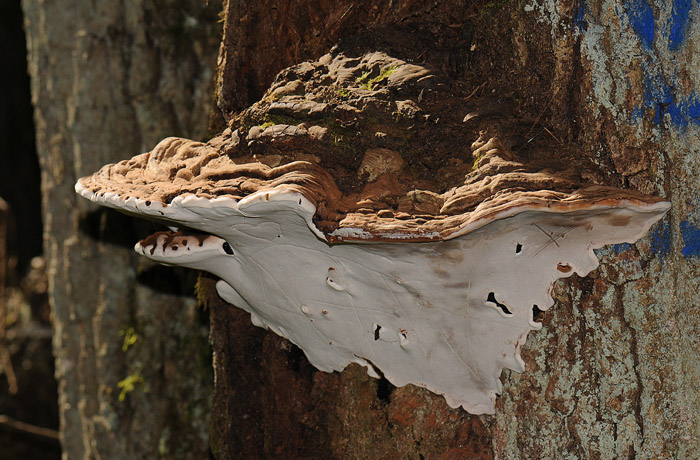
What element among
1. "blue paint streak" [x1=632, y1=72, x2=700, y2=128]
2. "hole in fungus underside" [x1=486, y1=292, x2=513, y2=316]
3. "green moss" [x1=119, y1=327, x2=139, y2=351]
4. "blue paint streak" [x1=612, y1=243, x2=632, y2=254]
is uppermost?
"blue paint streak" [x1=632, y1=72, x2=700, y2=128]

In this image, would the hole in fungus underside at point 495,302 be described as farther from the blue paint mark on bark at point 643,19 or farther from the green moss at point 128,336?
the green moss at point 128,336

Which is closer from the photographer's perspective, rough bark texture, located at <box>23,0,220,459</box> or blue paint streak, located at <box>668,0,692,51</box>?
blue paint streak, located at <box>668,0,692,51</box>

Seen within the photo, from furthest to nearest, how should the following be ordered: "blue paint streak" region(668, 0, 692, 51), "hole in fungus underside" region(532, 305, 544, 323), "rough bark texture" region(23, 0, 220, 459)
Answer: "rough bark texture" region(23, 0, 220, 459), "hole in fungus underside" region(532, 305, 544, 323), "blue paint streak" region(668, 0, 692, 51)

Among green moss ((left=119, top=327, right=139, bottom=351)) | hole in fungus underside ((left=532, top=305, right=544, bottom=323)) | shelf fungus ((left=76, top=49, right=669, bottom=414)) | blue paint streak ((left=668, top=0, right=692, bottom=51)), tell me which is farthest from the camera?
green moss ((left=119, top=327, right=139, bottom=351))

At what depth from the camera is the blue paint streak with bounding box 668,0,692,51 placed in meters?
1.50

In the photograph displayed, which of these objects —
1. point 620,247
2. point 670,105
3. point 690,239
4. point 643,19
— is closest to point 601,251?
point 620,247

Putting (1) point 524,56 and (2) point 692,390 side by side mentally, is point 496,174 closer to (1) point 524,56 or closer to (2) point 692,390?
(1) point 524,56

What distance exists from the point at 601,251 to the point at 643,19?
529 millimetres

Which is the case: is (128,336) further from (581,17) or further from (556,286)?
(581,17)

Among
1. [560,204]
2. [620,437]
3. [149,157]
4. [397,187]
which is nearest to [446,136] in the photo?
[397,187]

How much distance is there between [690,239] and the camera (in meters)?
1.54

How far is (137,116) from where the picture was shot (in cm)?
339

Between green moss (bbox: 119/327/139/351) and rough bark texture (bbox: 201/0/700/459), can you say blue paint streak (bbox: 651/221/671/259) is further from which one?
green moss (bbox: 119/327/139/351)

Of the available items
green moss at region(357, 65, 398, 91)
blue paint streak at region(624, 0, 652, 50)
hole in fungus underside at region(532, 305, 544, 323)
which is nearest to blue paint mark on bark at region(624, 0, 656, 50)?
blue paint streak at region(624, 0, 652, 50)
